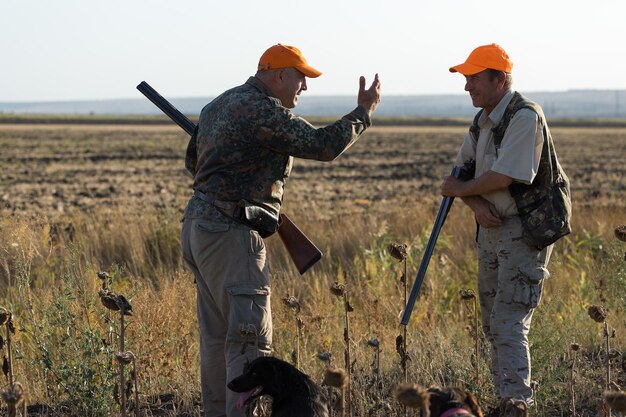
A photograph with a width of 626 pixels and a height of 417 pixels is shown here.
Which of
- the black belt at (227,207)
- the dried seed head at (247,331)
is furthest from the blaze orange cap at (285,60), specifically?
the dried seed head at (247,331)

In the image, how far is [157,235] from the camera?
34.6ft

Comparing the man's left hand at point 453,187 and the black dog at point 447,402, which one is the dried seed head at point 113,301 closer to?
the black dog at point 447,402

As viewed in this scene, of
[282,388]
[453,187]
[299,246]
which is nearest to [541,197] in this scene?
[453,187]

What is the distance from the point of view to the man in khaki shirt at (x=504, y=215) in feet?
16.1

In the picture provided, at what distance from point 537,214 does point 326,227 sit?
6726 mm

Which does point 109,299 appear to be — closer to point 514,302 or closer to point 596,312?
point 514,302

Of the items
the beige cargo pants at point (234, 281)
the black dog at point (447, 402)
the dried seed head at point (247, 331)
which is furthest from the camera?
the beige cargo pants at point (234, 281)

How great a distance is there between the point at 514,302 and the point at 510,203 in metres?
0.52

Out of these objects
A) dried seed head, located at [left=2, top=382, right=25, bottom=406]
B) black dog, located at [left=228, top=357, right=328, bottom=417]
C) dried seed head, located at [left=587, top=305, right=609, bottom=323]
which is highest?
dried seed head, located at [left=2, top=382, right=25, bottom=406]

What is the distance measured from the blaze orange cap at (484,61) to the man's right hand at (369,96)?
443 millimetres

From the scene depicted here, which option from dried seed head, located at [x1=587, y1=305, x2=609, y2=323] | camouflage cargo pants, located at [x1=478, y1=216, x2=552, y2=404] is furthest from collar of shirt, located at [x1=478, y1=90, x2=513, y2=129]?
dried seed head, located at [x1=587, y1=305, x2=609, y2=323]

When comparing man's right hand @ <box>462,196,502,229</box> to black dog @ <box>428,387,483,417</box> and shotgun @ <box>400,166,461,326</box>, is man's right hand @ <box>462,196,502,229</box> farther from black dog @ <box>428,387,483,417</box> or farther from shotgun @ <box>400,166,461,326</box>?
black dog @ <box>428,387,483,417</box>

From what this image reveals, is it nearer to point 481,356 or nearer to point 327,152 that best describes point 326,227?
point 481,356

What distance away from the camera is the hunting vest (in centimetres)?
496
